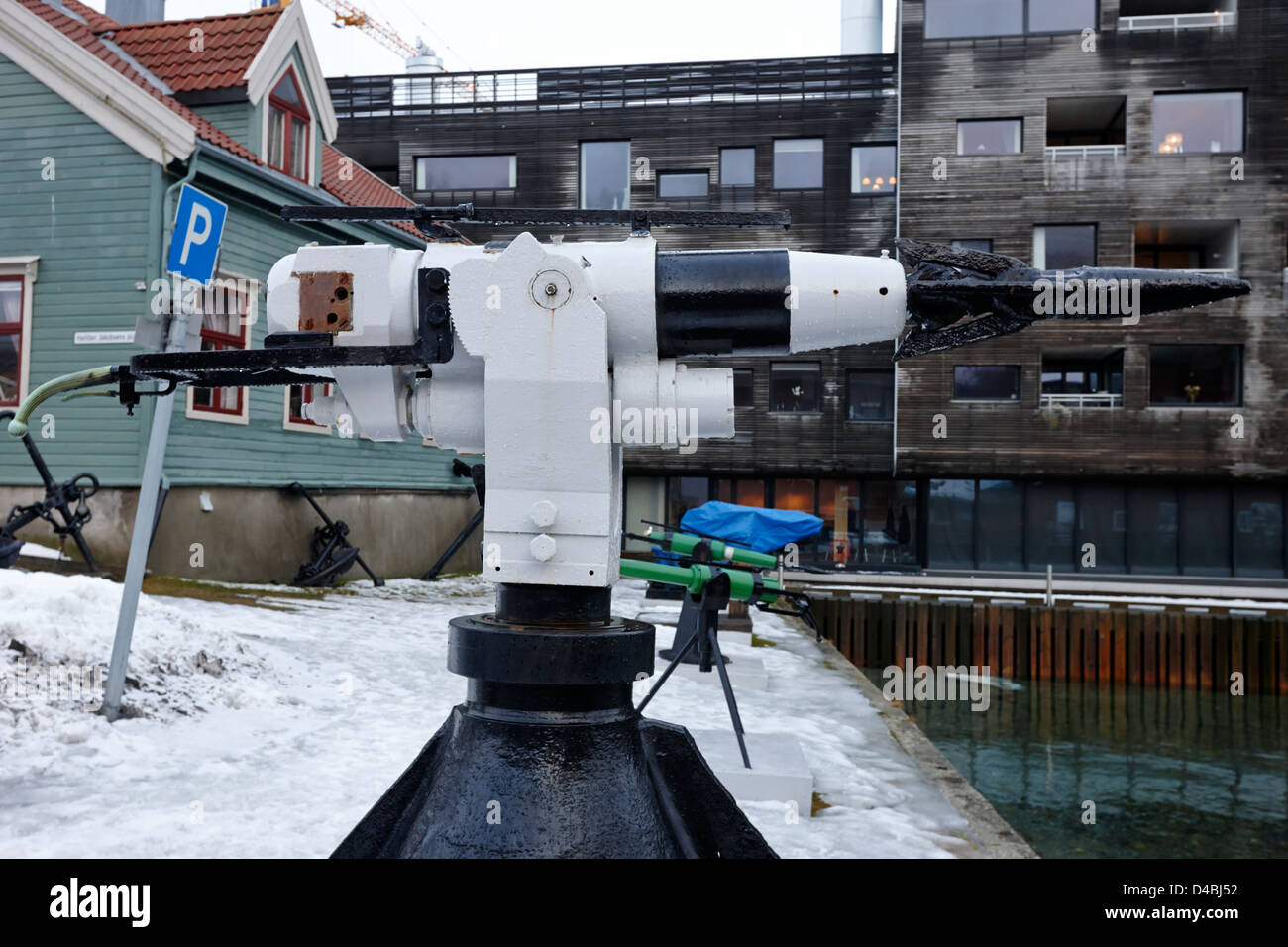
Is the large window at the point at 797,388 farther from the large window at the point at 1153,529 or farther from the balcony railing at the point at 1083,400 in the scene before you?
the large window at the point at 1153,529

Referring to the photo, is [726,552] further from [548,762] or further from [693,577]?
[548,762]

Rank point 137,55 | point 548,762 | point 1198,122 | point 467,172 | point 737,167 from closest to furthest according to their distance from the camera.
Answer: point 548,762 → point 137,55 → point 1198,122 → point 737,167 → point 467,172

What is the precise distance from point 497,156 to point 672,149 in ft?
16.4

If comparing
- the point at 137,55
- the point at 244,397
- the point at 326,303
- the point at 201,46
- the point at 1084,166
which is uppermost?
the point at 1084,166

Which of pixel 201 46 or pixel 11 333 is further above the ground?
pixel 201 46

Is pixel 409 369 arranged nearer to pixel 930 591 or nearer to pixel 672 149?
pixel 930 591

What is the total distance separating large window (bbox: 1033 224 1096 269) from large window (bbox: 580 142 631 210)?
10867 millimetres

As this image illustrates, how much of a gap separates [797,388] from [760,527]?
1562cm

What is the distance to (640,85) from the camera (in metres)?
26.2

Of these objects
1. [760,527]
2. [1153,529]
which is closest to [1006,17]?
[1153,529]

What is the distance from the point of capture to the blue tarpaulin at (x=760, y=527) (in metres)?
10.8

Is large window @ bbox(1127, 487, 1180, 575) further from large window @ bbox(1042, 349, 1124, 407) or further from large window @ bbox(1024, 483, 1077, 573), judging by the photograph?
large window @ bbox(1042, 349, 1124, 407)

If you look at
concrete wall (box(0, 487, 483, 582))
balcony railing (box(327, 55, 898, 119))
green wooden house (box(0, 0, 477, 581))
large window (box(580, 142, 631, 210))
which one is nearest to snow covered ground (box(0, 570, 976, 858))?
concrete wall (box(0, 487, 483, 582))

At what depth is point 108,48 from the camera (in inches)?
554
